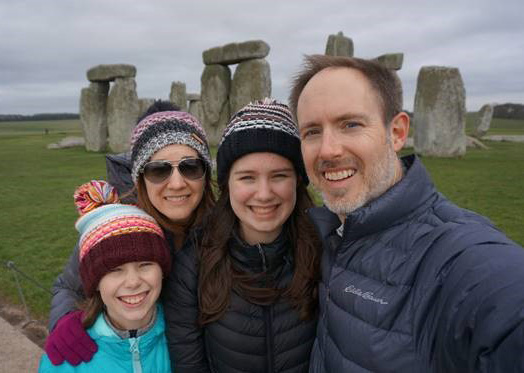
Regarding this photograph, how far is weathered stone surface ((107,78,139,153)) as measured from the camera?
15.1 metres

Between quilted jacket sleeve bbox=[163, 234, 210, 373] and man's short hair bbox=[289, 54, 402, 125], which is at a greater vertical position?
man's short hair bbox=[289, 54, 402, 125]

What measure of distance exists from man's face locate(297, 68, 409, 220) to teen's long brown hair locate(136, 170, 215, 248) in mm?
899

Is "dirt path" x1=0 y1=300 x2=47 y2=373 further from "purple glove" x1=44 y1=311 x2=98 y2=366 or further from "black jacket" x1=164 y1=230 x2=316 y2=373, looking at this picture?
"black jacket" x1=164 y1=230 x2=316 y2=373

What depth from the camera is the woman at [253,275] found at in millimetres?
1664

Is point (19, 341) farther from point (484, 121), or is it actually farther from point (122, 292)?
point (484, 121)

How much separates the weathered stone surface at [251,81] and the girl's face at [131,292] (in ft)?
38.5

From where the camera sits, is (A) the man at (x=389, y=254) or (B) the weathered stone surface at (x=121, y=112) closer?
(A) the man at (x=389, y=254)

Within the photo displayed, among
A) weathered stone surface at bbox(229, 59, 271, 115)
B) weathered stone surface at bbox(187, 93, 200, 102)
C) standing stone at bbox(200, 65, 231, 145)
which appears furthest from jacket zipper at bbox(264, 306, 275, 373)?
weathered stone surface at bbox(187, 93, 200, 102)

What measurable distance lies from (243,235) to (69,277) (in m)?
0.88

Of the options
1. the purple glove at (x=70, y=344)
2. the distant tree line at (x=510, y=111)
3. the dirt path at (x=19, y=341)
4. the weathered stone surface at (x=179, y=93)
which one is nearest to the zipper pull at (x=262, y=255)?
the purple glove at (x=70, y=344)

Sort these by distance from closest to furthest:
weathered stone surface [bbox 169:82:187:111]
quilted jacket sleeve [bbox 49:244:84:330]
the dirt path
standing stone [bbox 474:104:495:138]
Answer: quilted jacket sleeve [bbox 49:244:84:330]
the dirt path
weathered stone surface [bbox 169:82:187:111]
standing stone [bbox 474:104:495:138]

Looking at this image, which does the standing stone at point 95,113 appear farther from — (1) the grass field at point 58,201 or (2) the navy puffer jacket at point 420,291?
(2) the navy puffer jacket at point 420,291

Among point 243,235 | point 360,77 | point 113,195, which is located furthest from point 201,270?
point 360,77

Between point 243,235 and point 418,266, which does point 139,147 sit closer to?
point 243,235
